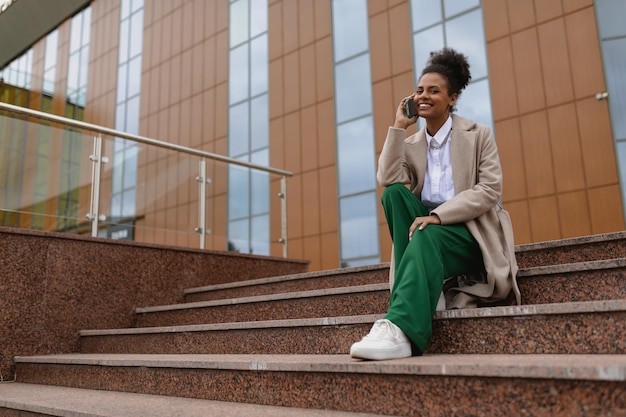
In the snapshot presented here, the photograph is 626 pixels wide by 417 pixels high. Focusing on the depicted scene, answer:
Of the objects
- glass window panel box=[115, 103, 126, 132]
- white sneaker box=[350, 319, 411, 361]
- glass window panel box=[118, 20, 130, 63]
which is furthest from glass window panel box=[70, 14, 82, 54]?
white sneaker box=[350, 319, 411, 361]

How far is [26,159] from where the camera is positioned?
179 inches

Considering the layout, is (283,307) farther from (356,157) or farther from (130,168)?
(356,157)

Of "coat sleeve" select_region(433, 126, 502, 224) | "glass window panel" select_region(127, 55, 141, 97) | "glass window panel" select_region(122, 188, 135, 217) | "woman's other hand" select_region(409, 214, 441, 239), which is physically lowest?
"woman's other hand" select_region(409, 214, 441, 239)

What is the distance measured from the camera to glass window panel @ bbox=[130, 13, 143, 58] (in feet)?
53.3

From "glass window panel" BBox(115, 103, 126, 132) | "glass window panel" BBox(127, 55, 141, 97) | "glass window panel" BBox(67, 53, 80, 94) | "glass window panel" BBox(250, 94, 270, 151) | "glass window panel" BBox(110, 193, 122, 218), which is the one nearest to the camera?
"glass window panel" BBox(110, 193, 122, 218)

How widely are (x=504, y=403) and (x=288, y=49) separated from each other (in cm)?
1160

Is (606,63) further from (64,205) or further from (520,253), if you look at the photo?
(64,205)

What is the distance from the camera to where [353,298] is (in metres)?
3.14

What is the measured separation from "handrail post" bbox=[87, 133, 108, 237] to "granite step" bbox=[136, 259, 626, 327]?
2.97 ft

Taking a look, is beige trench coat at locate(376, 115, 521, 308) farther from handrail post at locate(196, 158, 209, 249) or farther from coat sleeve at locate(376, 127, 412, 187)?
handrail post at locate(196, 158, 209, 249)

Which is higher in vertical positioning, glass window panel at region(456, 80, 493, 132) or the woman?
glass window panel at region(456, 80, 493, 132)

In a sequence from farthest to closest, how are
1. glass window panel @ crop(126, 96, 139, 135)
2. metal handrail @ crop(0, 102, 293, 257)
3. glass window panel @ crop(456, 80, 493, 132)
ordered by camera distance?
glass window panel @ crop(126, 96, 139, 135) < glass window panel @ crop(456, 80, 493, 132) < metal handrail @ crop(0, 102, 293, 257)

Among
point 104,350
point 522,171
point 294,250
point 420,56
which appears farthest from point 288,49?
point 104,350

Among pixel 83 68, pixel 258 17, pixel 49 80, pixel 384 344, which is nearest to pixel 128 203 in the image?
pixel 384 344
